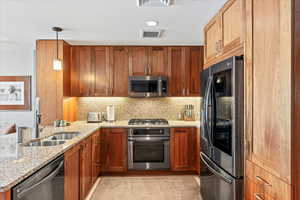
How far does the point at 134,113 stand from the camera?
451 cm

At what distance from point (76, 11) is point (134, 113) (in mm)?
2408

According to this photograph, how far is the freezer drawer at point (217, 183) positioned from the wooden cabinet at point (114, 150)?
157cm

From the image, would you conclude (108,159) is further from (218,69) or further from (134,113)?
(218,69)

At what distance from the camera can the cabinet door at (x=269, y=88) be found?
1169 millimetres

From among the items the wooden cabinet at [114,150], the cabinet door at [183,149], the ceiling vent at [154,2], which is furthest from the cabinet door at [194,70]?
the ceiling vent at [154,2]

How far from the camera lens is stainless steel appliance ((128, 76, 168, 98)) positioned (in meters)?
4.11

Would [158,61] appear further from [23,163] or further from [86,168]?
[23,163]

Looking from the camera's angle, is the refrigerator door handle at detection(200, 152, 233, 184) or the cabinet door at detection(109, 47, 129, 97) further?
the cabinet door at detection(109, 47, 129, 97)

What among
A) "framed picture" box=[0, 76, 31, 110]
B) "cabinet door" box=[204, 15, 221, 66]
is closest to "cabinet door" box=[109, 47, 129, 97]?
"framed picture" box=[0, 76, 31, 110]

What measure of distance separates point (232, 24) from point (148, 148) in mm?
2508

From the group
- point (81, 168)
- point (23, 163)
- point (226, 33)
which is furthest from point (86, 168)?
point (226, 33)

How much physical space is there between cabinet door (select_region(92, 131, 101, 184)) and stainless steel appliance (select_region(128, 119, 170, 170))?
527 mm

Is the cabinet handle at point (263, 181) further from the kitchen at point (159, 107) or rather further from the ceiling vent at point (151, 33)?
the ceiling vent at point (151, 33)

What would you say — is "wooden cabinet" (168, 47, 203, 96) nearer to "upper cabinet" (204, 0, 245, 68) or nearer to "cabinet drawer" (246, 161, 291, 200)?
"upper cabinet" (204, 0, 245, 68)
